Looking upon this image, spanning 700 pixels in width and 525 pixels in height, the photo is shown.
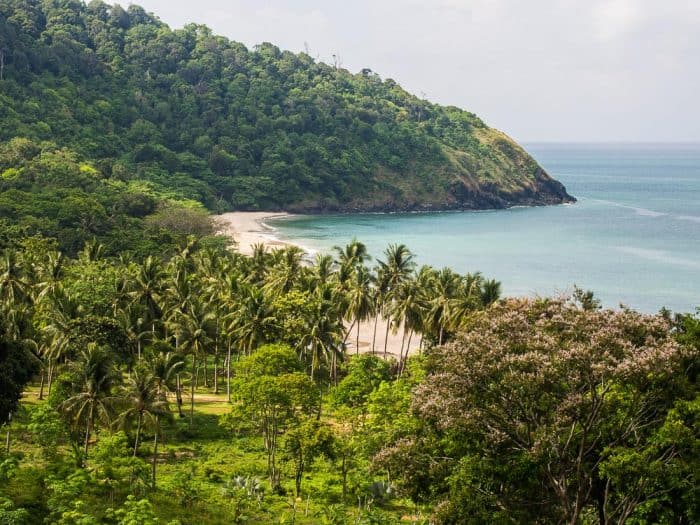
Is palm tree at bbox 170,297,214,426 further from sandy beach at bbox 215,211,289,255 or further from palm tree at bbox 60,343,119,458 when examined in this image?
sandy beach at bbox 215,211,289,255

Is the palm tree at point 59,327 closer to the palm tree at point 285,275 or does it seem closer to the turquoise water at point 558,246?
the palm tree at point 285,275

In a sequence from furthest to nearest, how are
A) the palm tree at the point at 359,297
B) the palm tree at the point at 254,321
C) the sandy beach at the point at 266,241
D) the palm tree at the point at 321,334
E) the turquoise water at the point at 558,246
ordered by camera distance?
the turquoise water at the point at 558,246 < the sandy beach at the point at 266,241 < the palm tree at the point at 359,297 < the palm tree at the point at 321,334 < the palm tree at the point at 254,321

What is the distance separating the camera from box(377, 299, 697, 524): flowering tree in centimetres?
2406

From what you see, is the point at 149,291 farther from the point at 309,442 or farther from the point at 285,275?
the point at 309,442

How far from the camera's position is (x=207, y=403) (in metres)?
59.9

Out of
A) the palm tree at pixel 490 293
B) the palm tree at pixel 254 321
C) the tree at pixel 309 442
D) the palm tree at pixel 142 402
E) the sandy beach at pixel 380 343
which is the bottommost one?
the sandy beach at pixel 380 343

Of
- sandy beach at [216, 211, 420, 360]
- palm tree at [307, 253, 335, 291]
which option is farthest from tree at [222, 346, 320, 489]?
sandy beach at [216, 211, 420, 360]

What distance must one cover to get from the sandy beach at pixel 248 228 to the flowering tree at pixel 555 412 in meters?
95.4

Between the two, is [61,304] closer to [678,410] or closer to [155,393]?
[155,393]

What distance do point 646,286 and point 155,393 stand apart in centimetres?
8856

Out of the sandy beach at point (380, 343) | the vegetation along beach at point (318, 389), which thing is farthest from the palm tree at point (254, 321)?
the sandy beach at point (380, 343)

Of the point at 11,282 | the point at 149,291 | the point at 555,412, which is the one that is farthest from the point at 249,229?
the point at 555,412

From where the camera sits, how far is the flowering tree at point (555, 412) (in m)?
24.1

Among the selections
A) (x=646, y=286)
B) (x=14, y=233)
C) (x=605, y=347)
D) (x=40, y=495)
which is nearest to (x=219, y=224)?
(x=14, y=233)
